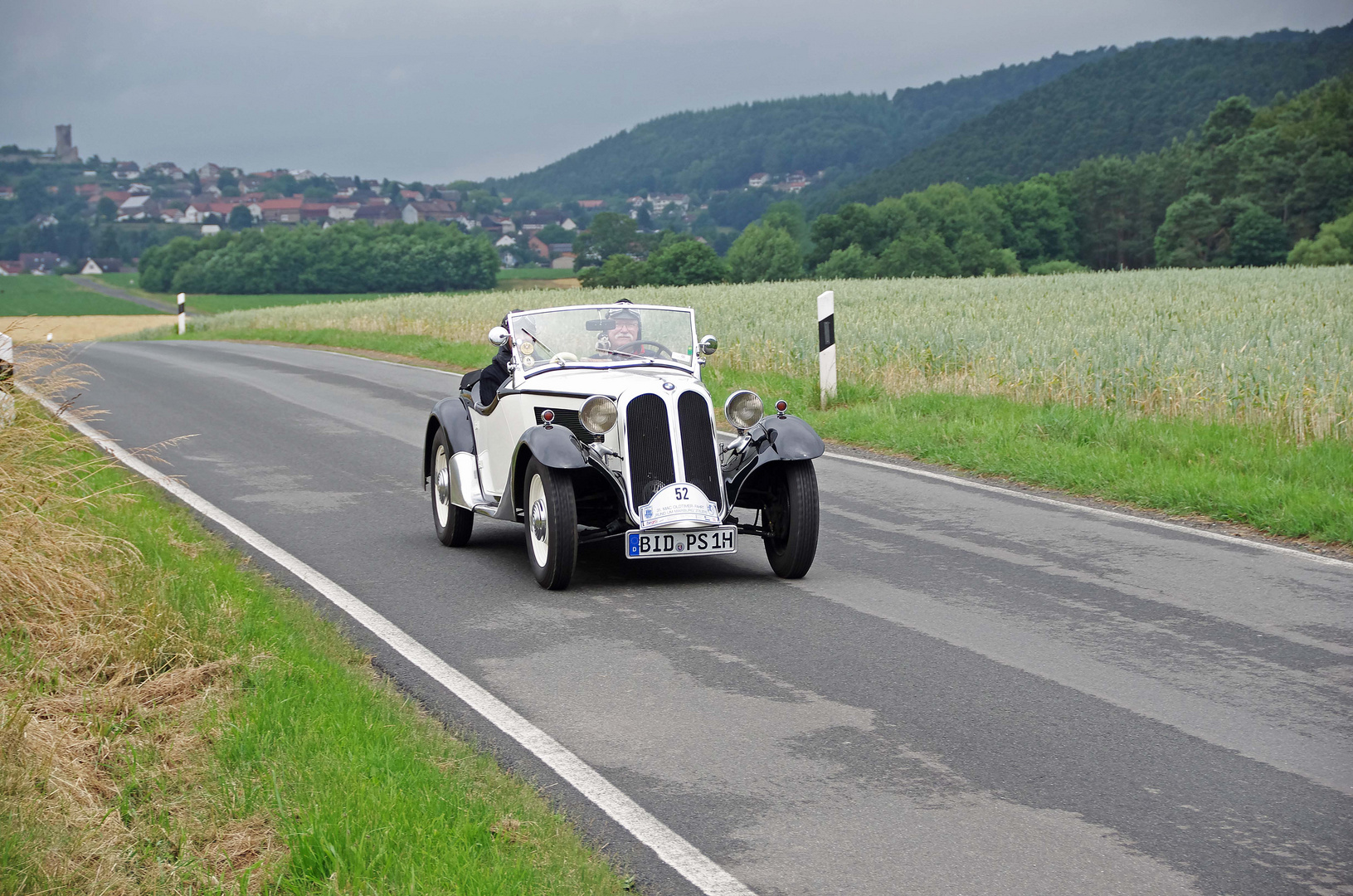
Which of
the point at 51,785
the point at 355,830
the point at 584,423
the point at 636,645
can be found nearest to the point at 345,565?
the point at 584,423

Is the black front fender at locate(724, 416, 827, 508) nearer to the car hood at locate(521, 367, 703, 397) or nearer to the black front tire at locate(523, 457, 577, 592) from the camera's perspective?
the car hood at locate(521, 367, 703, 397)

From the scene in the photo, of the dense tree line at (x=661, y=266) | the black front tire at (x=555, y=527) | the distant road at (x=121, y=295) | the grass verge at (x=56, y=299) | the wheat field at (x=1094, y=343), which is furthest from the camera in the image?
the distant road at (x=121, y=295)

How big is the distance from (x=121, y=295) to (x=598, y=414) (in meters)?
124

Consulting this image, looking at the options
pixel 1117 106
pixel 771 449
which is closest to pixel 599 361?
pixel 771 449

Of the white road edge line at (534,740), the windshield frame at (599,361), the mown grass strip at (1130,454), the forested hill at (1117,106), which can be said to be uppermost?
the forested hill at (1117,106)

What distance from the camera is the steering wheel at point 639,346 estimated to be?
8.59m

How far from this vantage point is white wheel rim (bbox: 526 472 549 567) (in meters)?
7.54

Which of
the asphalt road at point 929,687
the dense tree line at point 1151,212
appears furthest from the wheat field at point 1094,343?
the dense tree line at point 1151,212

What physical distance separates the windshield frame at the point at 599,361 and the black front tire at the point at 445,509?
92 centimetres

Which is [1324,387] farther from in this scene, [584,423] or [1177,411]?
[584,423]

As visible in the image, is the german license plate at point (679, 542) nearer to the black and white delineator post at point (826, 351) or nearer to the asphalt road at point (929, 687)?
the asphalt road at point (929, 687)

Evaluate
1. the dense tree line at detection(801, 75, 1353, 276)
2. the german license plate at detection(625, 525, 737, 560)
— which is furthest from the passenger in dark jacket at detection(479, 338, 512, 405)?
the dense tree line at detection(801, 75, 1353, 276)

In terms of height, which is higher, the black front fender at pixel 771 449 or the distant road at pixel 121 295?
the distant road at pixel 121 295

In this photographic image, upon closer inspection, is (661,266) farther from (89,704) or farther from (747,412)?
(89,704)
